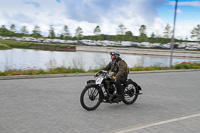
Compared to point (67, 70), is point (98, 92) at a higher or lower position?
higher

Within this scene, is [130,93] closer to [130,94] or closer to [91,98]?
[130,94]

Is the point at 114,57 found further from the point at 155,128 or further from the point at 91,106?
the point at 155,128

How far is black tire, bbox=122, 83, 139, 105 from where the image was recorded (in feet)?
22.4

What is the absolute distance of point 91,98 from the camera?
6.06m

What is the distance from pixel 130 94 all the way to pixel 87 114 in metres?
1.73

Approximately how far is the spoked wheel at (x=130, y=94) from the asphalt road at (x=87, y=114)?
0.17 meters

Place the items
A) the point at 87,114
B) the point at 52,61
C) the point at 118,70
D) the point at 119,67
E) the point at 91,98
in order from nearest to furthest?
the point at 87,114 < the point at 91,98 < the point at 119,67 < the point at 118,70 < the point at 52,61

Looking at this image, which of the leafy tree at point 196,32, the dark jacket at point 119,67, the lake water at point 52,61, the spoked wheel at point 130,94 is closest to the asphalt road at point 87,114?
the spoked wheel at point 130,94

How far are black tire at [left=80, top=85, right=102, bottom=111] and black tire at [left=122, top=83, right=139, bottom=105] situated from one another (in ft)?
3.06

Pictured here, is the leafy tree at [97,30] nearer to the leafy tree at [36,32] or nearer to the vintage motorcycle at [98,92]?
the leafy tree at [36,32]

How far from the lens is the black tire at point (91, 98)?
589 cm

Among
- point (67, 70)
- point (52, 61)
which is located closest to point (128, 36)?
point (52, 61)

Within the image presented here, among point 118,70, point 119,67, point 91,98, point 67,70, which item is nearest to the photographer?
point 91,98

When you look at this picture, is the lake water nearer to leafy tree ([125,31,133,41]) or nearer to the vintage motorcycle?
the vintage motorcycle
